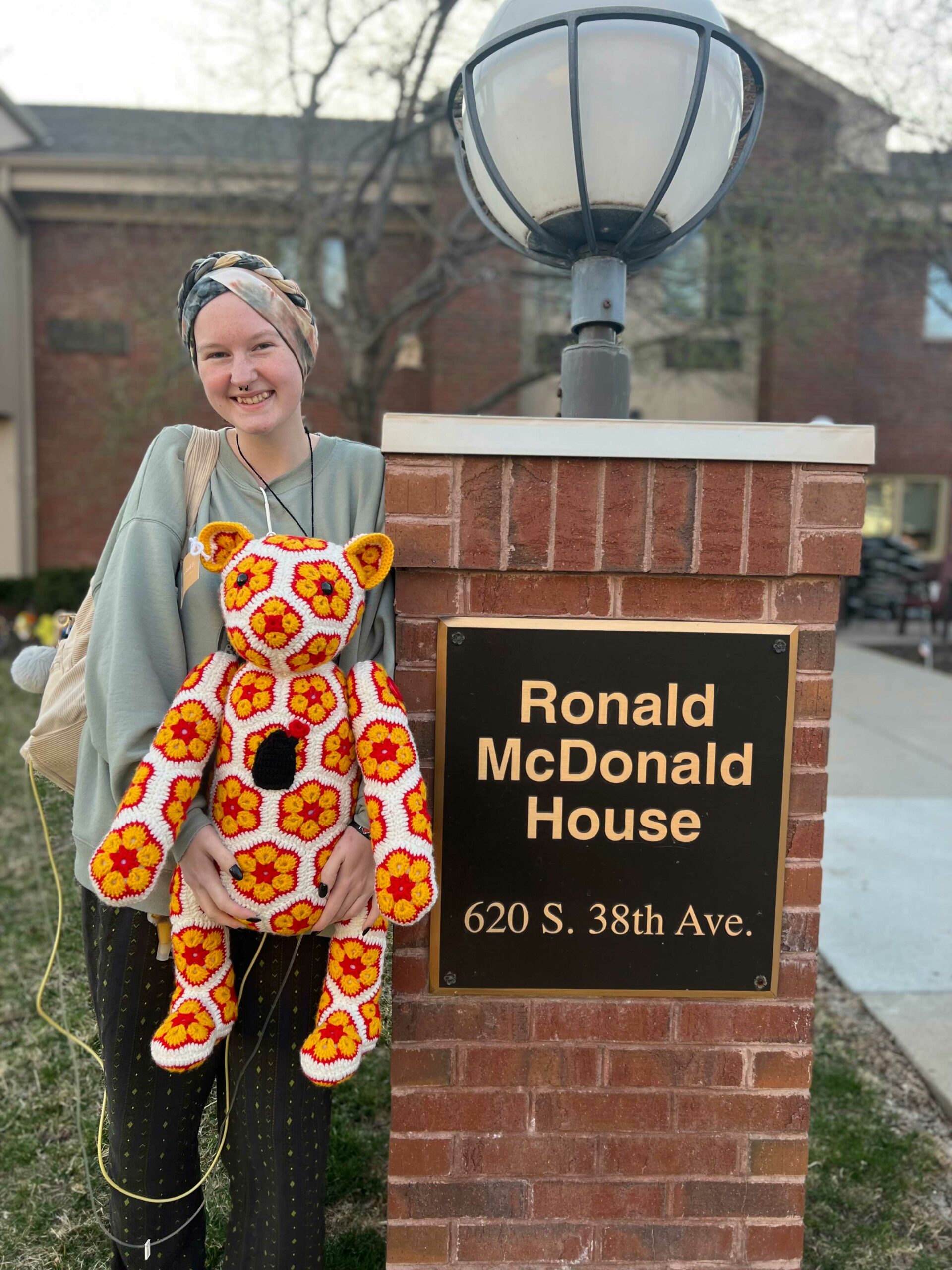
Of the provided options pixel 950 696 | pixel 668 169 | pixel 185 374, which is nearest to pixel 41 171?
pixel 185 374

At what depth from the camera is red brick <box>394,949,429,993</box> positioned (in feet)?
5.39

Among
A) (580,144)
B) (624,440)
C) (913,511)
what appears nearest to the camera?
(624,440)

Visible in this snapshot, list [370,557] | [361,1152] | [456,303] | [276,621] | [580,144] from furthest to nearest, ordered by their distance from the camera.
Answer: [456,303] → [361,1152] → [580,144] → [370,557] → [276,621]

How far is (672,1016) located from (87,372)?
43.4 feet

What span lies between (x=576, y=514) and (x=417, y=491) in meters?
0.26

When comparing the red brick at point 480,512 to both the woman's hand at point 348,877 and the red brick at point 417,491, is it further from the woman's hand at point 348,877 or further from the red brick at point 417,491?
the woman's hand at point 348,877

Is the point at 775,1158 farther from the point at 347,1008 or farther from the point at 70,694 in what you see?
the point at 70,694

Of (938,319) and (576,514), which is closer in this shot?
(576,514)

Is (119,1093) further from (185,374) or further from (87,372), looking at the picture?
(87,372)

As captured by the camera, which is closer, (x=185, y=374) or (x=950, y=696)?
(x=950, y=696)

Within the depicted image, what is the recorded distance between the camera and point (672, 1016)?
1657 millimetres

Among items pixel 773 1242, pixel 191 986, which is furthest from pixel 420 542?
pixel 773 1242

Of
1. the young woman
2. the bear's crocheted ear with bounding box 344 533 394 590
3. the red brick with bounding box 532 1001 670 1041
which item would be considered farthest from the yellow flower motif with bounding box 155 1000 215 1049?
the bear's crocheted ear with bounding box 344 533 394 590

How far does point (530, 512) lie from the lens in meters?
1.54
